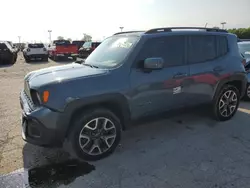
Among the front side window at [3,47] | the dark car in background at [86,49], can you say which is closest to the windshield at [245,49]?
the dark car in background at [86,49]

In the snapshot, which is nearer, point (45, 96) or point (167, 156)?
point (45, 96)

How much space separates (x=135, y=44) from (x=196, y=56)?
1.28 meters

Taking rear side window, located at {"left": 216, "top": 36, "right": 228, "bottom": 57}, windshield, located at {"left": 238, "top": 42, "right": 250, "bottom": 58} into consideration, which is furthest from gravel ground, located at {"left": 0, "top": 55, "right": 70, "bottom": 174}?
windshield, located at {"left": 238, "top": 42, "right": 250, "bottom": 58}

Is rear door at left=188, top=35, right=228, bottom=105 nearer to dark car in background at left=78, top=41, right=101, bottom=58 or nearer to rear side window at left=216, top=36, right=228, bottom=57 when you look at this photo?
rear side window at left=216, top=36, right=228, bottom=57

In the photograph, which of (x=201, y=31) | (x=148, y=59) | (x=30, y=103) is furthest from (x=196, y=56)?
(x=30, y=103)

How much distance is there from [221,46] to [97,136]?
9.93 ft

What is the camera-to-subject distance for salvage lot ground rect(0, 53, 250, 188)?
3049 mm

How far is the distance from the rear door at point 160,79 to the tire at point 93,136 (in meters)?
0.39

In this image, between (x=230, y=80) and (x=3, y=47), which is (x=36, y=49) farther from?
(x=230, y=80)

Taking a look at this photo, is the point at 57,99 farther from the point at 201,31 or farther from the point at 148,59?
the point at 201,31

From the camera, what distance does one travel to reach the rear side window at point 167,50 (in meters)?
3.84

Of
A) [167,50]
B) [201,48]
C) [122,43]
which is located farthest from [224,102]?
[122,43]

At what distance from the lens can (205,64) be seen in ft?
14.7

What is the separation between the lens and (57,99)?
122 inches
